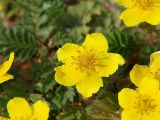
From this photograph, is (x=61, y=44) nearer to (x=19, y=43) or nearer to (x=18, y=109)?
(x=19, y=43)

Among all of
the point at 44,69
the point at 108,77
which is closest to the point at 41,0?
the point at 44,69

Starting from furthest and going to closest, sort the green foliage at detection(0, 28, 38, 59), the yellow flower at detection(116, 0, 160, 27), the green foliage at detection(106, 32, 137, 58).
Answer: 1. the green foliage at detection(0, 28, 38, 59)
2. the green foliage at detection(106, 32, 137, 58)
3. the yellow flower at detection(116, 0, 160, 27)

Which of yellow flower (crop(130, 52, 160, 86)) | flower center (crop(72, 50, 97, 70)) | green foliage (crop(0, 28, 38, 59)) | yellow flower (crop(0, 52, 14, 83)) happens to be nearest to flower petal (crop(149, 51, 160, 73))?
yellow flower (crop(130, 52, 160, 86))

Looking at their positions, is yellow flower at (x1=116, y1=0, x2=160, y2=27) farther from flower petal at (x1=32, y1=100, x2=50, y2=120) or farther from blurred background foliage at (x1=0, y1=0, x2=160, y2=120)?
flower petal at (x1=32, y1=100, x2=50, y2=120)

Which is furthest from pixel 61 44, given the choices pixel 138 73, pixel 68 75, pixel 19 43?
pixel 138 73

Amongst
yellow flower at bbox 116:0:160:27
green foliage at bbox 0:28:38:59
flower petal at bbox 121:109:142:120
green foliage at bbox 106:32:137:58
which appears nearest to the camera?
flower petal at bbox 121:109:142:120

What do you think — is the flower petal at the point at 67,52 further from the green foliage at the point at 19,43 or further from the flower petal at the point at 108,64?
the green foliage at the point at 19,43

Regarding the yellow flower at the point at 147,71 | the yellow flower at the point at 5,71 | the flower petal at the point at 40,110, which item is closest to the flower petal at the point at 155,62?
the yellow flower at the point at 147,71
